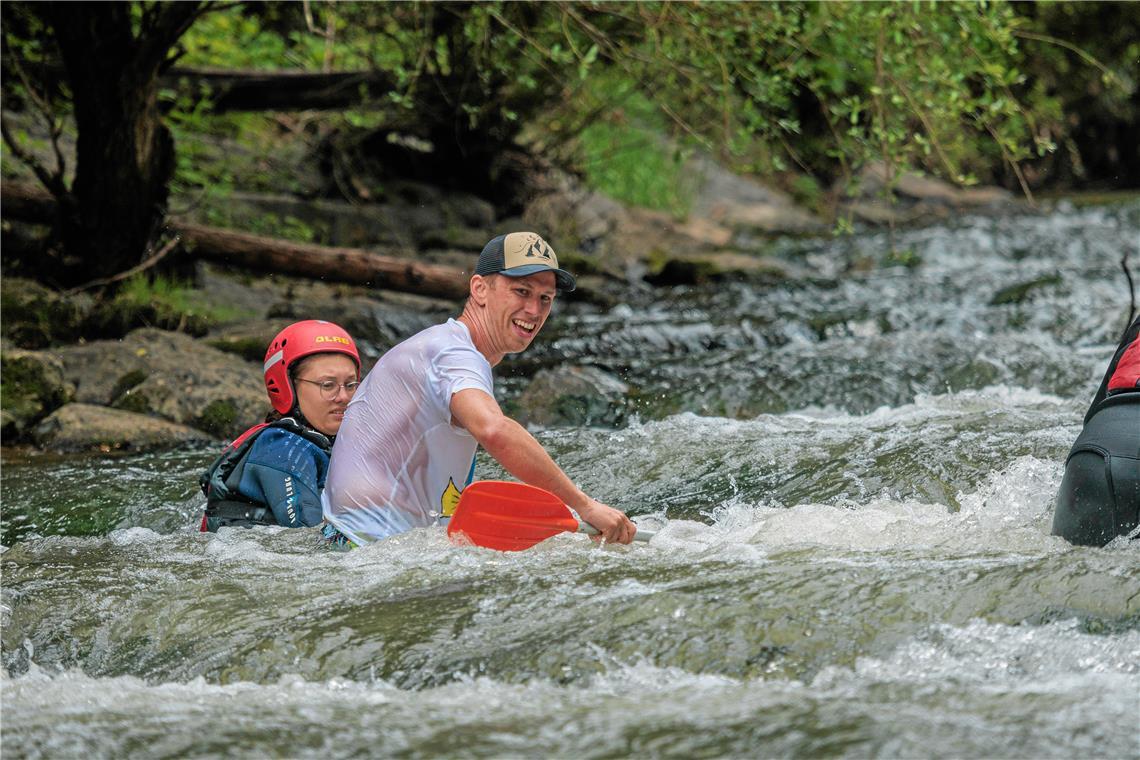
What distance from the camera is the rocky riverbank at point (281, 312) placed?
7.08 metres

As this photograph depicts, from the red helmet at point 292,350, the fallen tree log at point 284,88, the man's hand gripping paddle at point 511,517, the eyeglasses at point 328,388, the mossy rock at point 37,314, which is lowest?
the man's hand gripping paddle at point 511,517

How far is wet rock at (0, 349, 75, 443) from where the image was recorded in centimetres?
686

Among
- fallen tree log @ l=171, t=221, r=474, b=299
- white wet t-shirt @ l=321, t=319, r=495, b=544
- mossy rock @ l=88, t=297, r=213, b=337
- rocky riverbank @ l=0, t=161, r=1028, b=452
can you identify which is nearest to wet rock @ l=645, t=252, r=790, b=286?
rocky riverbank @ l=0, t=161, r=1028, b=452

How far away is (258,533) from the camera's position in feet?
14.1

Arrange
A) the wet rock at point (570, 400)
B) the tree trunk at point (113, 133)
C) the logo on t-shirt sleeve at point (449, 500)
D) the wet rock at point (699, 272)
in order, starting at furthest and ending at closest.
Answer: the wet rock at point (699, 272) < the tree trunk at point (113, 133) < the wet rock at point (570, 400) < the logo on t-shirt sleeve at point (449, 500)

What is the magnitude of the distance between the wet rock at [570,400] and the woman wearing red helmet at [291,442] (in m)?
2.63

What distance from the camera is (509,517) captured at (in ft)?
13.2

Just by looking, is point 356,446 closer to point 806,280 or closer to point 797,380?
point 797,380

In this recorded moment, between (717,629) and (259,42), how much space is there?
11.2m

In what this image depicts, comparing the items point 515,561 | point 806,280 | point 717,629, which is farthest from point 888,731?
point 806,280

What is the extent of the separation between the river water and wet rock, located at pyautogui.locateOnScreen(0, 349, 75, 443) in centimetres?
60

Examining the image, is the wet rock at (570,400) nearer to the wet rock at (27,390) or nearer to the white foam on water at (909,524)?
the white foam on water at (909,524)

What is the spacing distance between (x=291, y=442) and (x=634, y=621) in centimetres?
175

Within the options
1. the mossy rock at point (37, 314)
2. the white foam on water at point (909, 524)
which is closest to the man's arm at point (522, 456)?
the white foam on water at point (909, 524)
